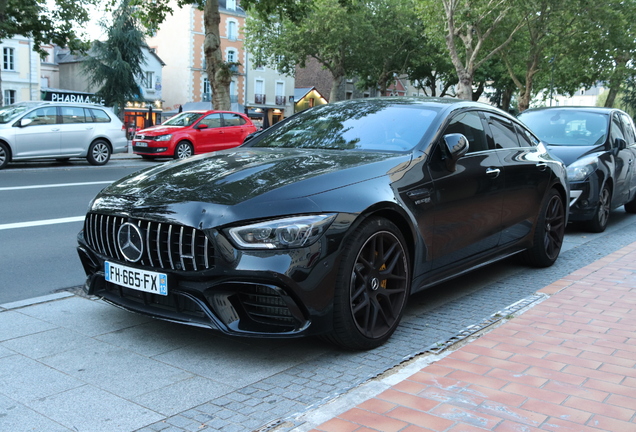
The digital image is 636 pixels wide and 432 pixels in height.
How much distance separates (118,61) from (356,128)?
4340 cm

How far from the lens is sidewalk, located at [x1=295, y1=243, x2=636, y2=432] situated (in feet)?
9.74

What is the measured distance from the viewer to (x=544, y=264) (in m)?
6.48

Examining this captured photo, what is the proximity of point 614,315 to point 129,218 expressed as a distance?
3.50m

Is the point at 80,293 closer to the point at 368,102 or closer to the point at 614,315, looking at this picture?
the point at 368,102

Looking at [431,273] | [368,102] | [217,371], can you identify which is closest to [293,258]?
[217,371]

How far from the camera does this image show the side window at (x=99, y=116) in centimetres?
1877

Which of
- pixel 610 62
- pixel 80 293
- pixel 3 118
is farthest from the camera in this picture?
pixel 610 62

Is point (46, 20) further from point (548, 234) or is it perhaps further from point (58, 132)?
point (548, 234)

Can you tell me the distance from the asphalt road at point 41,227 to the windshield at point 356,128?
7.12ft

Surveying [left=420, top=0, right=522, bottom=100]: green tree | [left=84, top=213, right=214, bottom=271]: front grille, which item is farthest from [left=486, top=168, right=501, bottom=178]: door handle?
[left=420, top=0, right=522, bottom=100]: green tree

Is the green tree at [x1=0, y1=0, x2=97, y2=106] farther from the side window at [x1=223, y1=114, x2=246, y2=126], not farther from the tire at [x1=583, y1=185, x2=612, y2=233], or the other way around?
the tire at [x1=583, y1=185, x2=612, y2=233]

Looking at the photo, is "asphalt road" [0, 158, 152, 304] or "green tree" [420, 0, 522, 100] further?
"green tree" [420, 0, 522, 100]

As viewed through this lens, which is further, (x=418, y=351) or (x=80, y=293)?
(x=80, y=293)

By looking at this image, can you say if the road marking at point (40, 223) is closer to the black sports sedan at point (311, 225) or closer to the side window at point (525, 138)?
the black sports sedan at point (311, 225)
